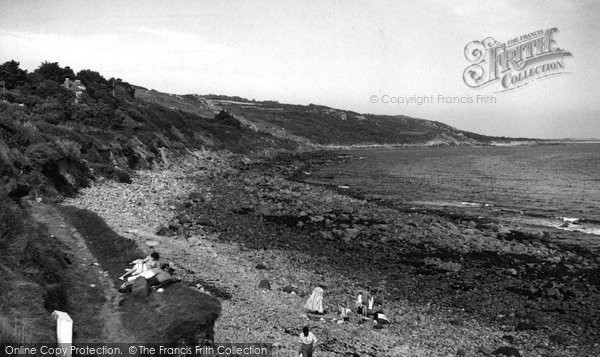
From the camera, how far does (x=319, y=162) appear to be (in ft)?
292

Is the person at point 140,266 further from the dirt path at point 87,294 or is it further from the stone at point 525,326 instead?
the stone at point 525,326

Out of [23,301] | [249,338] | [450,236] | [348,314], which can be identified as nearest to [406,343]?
[348,314]

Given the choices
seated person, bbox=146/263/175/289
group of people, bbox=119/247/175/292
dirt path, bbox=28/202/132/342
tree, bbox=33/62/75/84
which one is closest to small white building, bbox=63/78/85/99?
tree, bbox=33/62/75/84

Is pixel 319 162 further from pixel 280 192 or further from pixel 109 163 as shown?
pixel 109 163

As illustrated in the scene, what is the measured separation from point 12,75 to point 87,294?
4224cm

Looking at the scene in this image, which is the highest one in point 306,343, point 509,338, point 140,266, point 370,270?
point 140,266

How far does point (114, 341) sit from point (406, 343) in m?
9.18

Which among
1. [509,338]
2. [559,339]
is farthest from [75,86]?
[559,339]

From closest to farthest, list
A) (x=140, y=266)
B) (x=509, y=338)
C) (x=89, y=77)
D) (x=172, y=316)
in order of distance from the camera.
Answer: (x=172, y=316) → (x=140, y=266) → (x=509, y=338) → (x=89, y=77)

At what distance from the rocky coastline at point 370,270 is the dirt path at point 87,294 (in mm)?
2730

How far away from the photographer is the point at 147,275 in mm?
12961

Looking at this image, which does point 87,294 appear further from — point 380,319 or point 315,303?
point 380,319

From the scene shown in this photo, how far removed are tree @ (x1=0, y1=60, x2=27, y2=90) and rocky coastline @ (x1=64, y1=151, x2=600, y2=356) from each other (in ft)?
64.5

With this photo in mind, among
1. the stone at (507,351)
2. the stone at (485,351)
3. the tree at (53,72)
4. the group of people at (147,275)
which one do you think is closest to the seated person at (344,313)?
the stone at (485,351)
